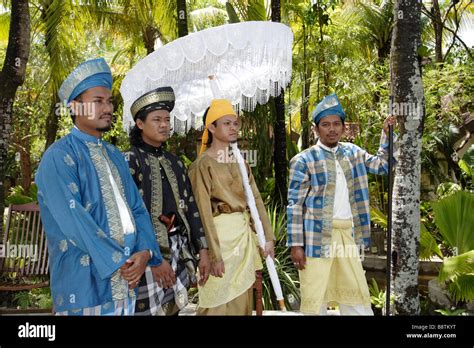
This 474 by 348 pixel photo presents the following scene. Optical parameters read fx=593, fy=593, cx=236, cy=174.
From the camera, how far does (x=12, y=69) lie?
20.8 feet

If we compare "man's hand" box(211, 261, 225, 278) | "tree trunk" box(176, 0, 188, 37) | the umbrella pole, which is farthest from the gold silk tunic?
"tree trunk" box(176, 0, 188, 37)

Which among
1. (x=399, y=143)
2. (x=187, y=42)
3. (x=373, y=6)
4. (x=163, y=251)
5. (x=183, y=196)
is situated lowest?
(x=163, y=251)

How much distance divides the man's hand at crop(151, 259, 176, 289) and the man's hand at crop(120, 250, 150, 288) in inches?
9.9

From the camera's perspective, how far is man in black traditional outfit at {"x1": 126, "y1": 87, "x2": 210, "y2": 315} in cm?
385

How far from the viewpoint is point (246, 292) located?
435 centimetres

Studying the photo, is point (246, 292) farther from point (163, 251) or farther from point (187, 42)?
point (187, 42)

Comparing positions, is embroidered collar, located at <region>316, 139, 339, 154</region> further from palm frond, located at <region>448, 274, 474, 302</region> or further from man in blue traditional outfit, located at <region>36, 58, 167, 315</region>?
palm frond, located at <region>448, 274, 474, 302</region>

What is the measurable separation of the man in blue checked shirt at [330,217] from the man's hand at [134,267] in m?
1.47

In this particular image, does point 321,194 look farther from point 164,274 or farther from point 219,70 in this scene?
point 164,274

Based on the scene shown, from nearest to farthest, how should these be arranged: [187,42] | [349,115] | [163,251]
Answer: [163,251], [187,42], [349,115]

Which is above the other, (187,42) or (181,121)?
(187,42)
